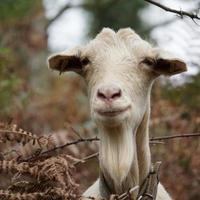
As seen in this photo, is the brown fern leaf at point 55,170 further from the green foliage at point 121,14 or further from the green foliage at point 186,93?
the green foliage at point 121,14

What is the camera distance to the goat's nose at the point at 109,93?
16.8 feet

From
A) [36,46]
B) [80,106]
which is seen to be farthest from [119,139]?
[36,46]

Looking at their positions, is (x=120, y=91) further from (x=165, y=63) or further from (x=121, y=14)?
(x=121, y=14)

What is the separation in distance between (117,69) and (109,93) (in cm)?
42

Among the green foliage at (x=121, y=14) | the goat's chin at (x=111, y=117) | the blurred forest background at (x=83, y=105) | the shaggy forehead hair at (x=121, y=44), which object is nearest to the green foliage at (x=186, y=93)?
the blurred forest background at (x=83, y=105)

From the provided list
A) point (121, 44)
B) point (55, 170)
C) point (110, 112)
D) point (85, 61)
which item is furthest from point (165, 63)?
point (55, 170)

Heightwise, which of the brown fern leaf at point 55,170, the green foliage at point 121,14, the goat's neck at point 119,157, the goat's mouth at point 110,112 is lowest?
the brown fern leaf at point 55,170

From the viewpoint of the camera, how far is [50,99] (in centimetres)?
1593

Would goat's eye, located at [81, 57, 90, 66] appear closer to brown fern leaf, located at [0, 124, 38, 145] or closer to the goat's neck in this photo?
the goat's neck

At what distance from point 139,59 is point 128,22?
18.6 m

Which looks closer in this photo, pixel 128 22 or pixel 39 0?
pixel 39 0

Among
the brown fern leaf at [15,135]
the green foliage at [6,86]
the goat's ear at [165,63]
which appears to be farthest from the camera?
the green foliage at [6,86]

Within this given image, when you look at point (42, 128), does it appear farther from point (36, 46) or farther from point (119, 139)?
point (119, 139)

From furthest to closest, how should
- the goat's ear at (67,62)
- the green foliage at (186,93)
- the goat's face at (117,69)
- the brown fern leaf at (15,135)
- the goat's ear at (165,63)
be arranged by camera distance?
the green foliage at (186,93), the goat's ear at (67,62), the goat's ear at (165,63), the brown fern leaf at (15,135), the goat's face at (117,69)
